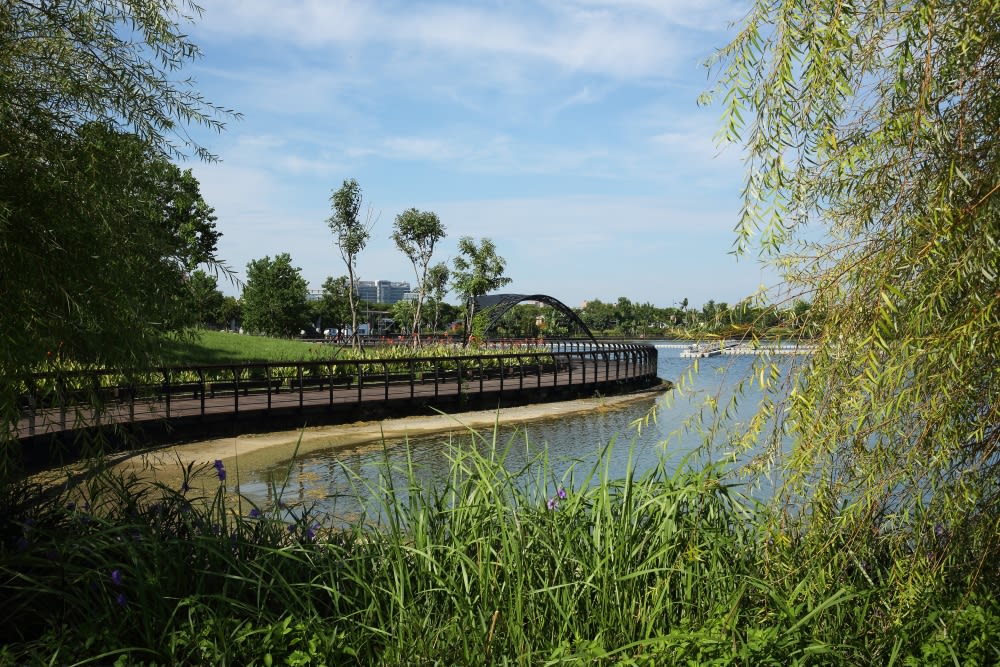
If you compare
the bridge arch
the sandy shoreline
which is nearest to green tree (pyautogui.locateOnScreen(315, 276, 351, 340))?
the bridge arch

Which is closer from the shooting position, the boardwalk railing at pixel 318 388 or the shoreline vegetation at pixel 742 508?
the shoreline vegetation at pixel 742 508

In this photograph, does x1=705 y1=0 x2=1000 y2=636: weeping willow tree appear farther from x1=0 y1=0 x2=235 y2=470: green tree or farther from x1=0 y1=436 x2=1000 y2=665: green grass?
x1=0 y1=0 x2=235 y2=470: green tree

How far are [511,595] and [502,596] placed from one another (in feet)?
0.22

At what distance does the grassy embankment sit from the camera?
3.03 meters

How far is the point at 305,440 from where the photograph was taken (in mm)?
15719

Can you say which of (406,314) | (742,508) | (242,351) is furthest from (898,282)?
(406,314)

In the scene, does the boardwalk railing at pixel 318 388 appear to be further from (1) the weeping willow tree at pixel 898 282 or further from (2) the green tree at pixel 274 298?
(2) the green tree at pixel 274 298

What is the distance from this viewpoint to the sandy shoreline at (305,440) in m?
12.3

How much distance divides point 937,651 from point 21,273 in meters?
4.53

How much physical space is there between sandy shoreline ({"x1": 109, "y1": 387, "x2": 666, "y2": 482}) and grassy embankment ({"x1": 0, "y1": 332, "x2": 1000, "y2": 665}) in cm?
599

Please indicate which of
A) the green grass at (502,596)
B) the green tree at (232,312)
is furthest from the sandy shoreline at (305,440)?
the green tree at (232,312)

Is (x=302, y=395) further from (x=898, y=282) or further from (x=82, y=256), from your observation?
(x=898, y=282)

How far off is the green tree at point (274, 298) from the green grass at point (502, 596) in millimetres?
55884

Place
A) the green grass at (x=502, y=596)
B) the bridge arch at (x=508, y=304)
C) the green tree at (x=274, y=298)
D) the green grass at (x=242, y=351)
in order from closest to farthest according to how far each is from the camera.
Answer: the green grass at (x=502, y=596) < the green grass at (x=242, y=351) < the bridge arch at (x=508, y=304) < the green tree at (x=274, y=298)
